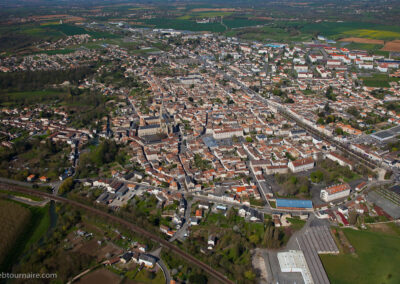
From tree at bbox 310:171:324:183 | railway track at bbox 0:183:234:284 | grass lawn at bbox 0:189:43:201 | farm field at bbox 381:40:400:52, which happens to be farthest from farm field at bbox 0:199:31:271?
farm field at bbox 381:40:400:52

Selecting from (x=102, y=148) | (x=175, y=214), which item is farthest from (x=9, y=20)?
(x=175, y=214)

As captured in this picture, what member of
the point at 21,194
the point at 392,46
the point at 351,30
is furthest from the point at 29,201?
the point at 351,30

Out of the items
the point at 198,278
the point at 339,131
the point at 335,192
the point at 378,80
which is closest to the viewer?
the point at 198,278

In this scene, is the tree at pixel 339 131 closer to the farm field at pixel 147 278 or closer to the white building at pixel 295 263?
the white building at pixel 295 263

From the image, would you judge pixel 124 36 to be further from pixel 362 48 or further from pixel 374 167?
pixel 374 167

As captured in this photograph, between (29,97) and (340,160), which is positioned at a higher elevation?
(29,97)

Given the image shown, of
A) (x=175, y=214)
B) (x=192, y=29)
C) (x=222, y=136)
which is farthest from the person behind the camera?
(x=192, y=29)

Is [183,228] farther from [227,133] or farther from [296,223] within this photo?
[227,133]
